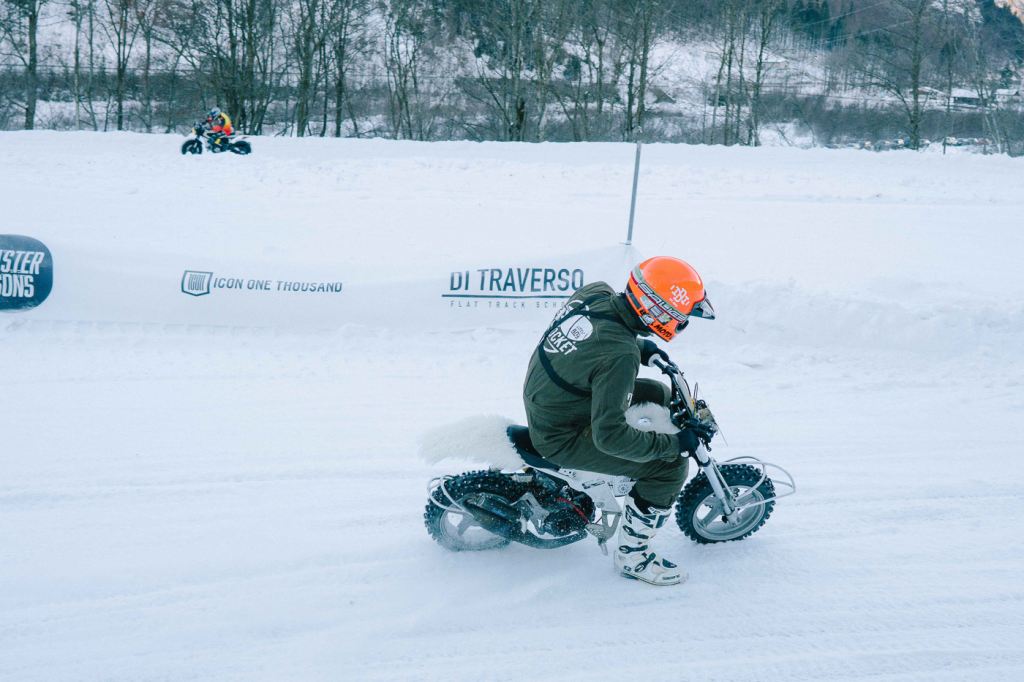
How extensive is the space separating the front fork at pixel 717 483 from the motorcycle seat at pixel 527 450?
2.58 ft

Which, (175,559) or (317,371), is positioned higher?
(317,371)

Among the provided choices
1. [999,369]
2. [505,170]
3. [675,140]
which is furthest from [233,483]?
[675,140]

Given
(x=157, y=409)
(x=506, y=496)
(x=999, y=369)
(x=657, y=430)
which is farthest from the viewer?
(x=999, y=369)

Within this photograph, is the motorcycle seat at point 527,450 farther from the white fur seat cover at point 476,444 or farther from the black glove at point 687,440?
the black glove at point 687,440

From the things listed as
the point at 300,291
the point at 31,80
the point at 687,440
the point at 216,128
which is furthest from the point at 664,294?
the point at 31,80

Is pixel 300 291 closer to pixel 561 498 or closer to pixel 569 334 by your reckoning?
pixel 561 498

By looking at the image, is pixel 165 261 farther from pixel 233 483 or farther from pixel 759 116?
pixel 759 116

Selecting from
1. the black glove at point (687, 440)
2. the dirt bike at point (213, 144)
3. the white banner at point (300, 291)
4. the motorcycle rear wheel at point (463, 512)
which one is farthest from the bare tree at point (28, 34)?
the black glove at point (687, 440)

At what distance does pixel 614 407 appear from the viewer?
379 cm

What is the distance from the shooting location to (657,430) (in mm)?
4145

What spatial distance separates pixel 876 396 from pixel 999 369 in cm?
145

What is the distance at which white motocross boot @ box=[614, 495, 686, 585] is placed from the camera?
4.30 m

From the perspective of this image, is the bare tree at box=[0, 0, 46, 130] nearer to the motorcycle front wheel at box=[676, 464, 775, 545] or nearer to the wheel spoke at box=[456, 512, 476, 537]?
the wheel spoke at box=[456, 512, 476, 537]

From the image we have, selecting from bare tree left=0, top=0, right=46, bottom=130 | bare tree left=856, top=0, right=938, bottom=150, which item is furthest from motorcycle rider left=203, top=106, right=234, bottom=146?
bare tree left=856, top=0, right=938, bottom=150
